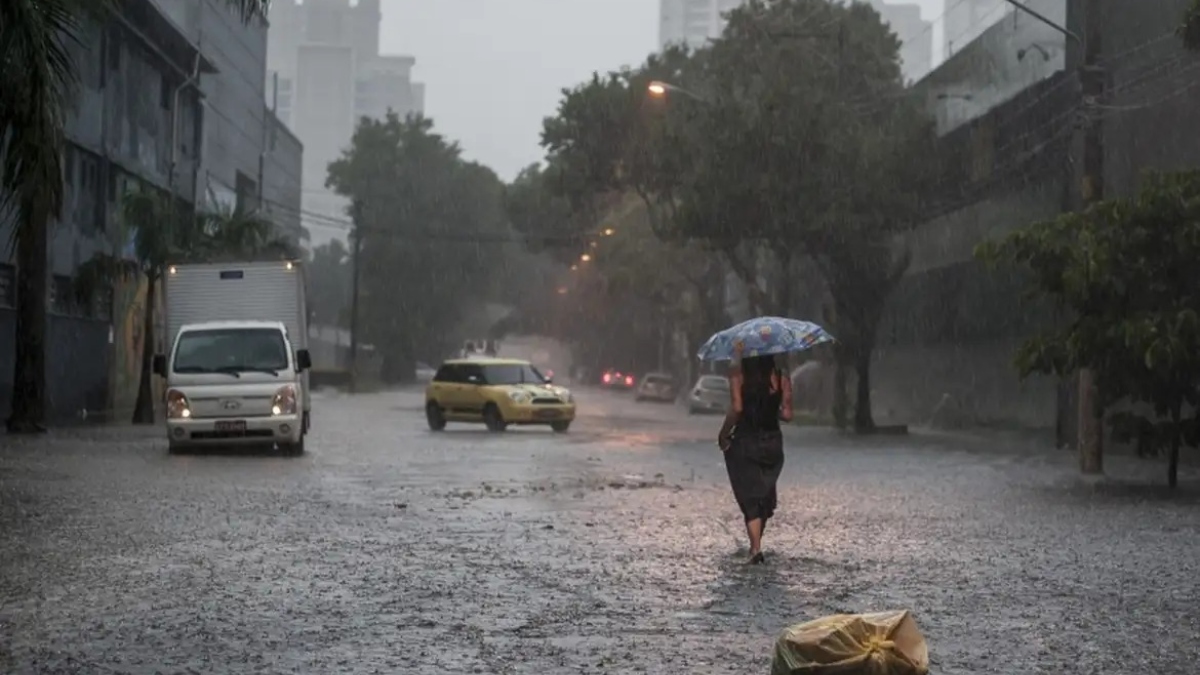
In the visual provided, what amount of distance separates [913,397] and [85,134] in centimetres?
2606

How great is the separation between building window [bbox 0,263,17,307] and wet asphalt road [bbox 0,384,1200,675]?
9953 millimetres

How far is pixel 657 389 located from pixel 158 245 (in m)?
37.2

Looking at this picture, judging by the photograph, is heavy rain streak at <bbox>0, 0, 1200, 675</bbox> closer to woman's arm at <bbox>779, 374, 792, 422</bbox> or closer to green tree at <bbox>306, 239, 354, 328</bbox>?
woman's arm at <bbox>779, 374, 792, 422</bbox>

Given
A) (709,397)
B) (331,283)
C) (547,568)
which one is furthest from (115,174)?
(331,283)

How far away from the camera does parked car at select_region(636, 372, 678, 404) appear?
2847 inches

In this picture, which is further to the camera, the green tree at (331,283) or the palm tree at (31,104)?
the green tree at (331,283)

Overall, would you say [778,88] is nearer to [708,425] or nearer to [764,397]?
[708,425]

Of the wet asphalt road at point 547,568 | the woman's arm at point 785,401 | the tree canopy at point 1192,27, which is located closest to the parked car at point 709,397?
the wet asphalt road at point 547,568

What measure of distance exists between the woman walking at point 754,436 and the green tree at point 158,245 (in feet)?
73.7

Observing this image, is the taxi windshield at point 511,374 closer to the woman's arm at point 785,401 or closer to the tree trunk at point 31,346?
the tree trunk at point 31,346

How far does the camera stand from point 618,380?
327 ft

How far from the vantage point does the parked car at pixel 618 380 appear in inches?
3863

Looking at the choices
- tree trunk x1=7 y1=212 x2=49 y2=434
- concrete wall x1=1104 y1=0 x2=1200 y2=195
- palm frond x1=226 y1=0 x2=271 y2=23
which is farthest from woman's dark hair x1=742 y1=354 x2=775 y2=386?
tree trunk x1=7 y1=212 x2=49 y2=434

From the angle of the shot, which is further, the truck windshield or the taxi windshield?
the taxi windshield
